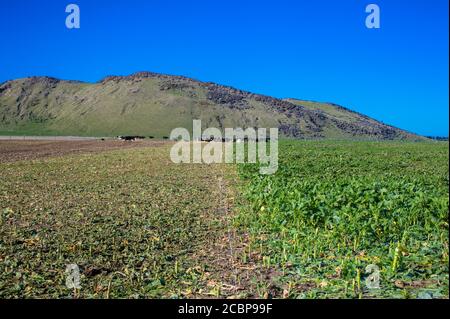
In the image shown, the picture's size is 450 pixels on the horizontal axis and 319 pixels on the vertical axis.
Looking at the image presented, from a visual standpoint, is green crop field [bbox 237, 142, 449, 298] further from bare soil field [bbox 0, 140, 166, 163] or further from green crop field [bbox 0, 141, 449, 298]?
bare soil field [bbox 0, 140, 166, 163]

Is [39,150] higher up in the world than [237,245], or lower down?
higher up

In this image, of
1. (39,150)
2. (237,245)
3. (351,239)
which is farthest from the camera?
(39,150)

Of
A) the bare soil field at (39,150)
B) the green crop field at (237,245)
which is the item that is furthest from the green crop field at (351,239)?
the bare soil field at (39,150)

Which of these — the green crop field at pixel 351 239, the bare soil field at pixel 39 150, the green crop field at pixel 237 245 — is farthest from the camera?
the bare soil field at pixel 39 150

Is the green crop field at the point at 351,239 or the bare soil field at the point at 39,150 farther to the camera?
the bare soil field at the point at 39,150

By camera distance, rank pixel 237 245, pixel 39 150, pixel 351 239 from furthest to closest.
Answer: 1. pixel 39 150
2. pixel 237 245
3. pixel 351 239

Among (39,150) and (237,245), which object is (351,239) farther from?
(39,150)

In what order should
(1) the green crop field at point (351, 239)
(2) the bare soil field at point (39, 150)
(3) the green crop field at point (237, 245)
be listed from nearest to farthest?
(1) the green crop field at point (351, 239) < (3) the green crop field at point (237, 245) < (2) the bare soil field at point (39, 150)

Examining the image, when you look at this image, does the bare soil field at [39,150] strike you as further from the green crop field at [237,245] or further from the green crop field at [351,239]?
the green crop field at [351,239]

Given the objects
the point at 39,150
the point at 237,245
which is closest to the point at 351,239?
the point at 237,245

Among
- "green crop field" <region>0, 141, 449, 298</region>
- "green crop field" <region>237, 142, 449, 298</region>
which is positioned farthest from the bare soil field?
"green crop field" <region>237, 142, 449, 298</region>
